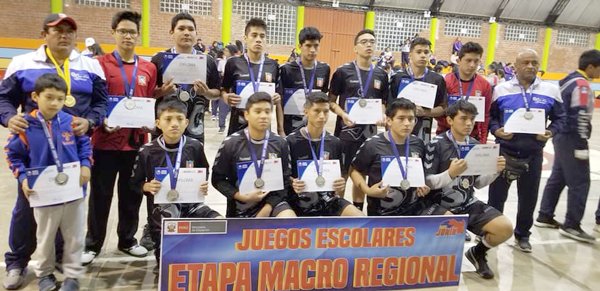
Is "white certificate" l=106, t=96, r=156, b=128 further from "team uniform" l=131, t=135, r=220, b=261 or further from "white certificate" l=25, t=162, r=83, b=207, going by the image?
"white certificate" l=25, t=162, r=83, b=207

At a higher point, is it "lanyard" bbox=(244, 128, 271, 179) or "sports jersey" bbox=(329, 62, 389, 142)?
"sports jersey" bbox=(329, 62, 389, 142)

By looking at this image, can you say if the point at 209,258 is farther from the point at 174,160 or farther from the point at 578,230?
the point at 578,230

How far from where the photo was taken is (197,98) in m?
3.94

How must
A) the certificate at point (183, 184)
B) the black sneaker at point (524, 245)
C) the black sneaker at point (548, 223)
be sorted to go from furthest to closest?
the black sneaker at point (548, 223) → the black sneaker at point (524, 245) → the certificate at point (183, 184)

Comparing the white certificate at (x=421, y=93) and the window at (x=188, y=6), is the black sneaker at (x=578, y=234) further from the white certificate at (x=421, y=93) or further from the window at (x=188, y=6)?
the window at (x=188, y=6)

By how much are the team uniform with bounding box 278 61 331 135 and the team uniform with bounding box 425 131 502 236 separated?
3.95ft

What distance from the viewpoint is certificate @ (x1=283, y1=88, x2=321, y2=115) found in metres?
4.25

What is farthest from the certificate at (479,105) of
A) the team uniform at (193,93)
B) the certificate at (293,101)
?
the team uniform at (193,93)

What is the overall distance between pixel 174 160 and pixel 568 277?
339 centimetres

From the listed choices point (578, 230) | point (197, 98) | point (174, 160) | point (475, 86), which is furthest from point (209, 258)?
point (578, 230)

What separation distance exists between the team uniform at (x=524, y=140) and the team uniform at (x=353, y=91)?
42.9 inches

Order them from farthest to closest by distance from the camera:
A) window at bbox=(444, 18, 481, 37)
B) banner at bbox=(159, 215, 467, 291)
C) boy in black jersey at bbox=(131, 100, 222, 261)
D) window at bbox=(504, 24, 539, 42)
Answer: window at bbox=(504, 24, 539, 42), window at bbox=(444, 18, 481, 37), boy in black jersey at bbox=(131, 100, 222, 261), banner at bbox=(159, 215, 467, 291)

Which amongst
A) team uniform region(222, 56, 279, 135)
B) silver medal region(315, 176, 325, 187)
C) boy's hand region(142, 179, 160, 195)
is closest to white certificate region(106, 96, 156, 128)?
boy's hand region(142, 179, 160, 195)

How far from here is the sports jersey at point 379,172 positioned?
365 centimetres
